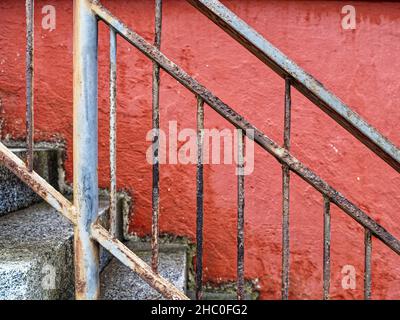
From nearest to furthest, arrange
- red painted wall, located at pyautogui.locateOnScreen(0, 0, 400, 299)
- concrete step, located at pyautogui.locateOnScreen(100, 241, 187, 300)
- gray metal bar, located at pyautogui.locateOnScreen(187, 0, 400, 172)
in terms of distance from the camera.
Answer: gray metal bar, located at pyautogui.locateOnScreen(187, 0, 400, 172) < concrete step, located at pyautogui.locateOnScreen(100, 241, 187, 300) < red painted wall, located at pyautogui.locateOnScreen(0, 0, 400, 299)

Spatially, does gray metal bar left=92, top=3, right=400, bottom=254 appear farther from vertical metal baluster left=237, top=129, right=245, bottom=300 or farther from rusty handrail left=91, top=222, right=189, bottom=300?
rusty handrail left=91, top=222, right=189, bottom=300

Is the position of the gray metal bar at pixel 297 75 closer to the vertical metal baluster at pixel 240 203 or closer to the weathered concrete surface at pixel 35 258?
the vertical metal baluster at pixel 240 203

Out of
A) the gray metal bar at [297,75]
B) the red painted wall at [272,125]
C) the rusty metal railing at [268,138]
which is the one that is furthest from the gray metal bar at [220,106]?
the red painted wall at [272,125]

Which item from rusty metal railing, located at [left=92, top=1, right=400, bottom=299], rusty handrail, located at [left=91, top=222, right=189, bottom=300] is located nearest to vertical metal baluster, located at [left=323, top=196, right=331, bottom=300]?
rusty metal railing, located at [left=92, top=1, right=400, bottom=299]

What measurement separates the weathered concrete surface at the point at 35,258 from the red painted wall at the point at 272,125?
581mm

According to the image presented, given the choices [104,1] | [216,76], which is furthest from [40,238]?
[104,1]

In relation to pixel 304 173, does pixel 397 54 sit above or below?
above

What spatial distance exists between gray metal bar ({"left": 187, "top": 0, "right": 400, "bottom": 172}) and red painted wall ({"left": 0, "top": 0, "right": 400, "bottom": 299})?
3.62ft

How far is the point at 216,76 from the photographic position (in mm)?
2057

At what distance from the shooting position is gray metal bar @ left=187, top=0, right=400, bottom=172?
891 millimetres

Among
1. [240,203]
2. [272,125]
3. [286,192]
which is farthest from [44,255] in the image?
[272,125]

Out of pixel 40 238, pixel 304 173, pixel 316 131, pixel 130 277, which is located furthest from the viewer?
pixel 316 131
